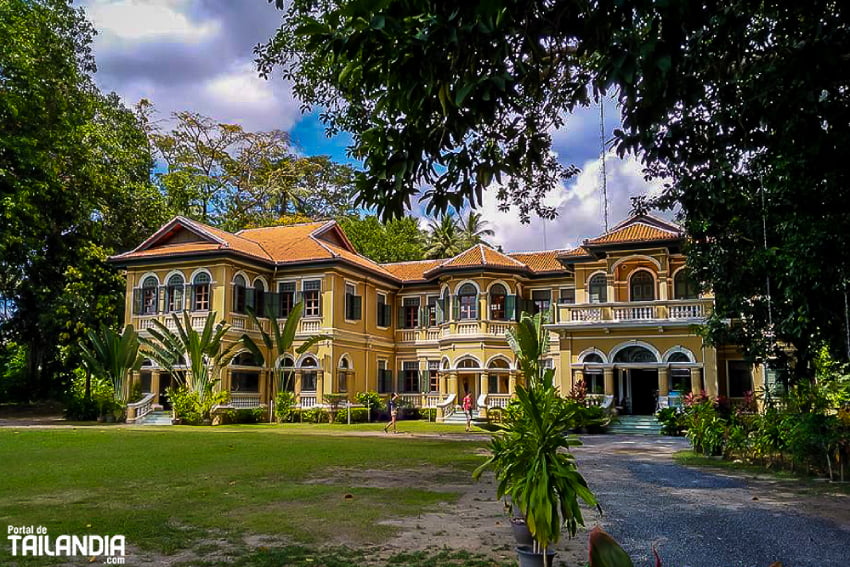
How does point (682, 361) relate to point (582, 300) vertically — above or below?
below

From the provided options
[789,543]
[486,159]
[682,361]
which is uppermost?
[486,159]

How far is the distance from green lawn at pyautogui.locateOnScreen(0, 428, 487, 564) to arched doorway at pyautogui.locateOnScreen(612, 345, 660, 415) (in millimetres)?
10240

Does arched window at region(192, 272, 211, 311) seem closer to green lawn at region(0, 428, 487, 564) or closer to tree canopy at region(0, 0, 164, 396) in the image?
tree canopy at region(0, 0, 164, 396)

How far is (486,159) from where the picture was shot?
238 inches

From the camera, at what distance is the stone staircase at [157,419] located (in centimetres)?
2512

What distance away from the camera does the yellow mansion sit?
79.9 feet

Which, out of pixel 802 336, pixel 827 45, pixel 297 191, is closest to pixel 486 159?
pixel 827 45

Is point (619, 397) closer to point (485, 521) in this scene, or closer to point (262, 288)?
point (262, 288)

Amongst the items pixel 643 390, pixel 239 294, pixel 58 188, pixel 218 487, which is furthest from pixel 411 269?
pixel 218 487

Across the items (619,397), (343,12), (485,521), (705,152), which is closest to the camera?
(343,12)

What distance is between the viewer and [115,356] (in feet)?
84.1

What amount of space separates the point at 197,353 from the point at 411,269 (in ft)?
41.0

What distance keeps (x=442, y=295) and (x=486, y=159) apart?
80.1 ft

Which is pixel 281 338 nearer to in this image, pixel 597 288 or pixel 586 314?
pixel 586 314
